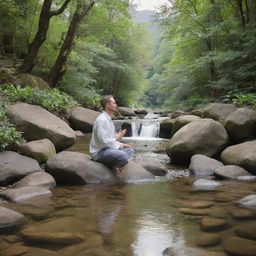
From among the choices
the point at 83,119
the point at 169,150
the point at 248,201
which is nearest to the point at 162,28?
the point at 83,119

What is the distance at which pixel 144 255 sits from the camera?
290 cm

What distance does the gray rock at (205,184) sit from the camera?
5409 mm

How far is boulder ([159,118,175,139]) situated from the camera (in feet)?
43.7

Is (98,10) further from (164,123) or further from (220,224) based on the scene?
(220,224)

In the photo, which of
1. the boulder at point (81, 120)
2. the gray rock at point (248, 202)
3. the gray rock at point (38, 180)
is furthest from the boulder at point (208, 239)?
the boulder at point (81, 120)

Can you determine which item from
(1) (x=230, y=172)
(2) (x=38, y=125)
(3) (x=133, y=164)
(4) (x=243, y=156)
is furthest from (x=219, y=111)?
(2) (x=38, y=125)

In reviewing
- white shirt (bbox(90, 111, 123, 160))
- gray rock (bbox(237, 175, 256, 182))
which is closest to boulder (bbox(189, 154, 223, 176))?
gray rock (bbox(237, 175, 256, 182))

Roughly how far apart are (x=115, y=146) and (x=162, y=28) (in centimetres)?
1274

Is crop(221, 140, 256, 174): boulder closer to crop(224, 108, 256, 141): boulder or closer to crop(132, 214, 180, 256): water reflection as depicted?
crop(224, 108, 256, 141): boulder

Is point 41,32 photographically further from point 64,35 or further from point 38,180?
point 38,180

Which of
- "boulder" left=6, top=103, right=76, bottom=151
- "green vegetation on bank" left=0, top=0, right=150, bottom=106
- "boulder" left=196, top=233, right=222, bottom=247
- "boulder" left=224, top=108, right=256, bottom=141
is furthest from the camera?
"green vegetation on bank" left=0, top=0, right=150, bottom=106

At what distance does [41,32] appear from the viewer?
37.7 feet

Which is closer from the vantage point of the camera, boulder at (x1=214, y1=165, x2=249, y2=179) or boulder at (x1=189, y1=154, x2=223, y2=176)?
boulder at (x1=214, y1=165, x2=249, y2=179)

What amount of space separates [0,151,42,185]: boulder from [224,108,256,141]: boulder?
463cm
